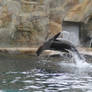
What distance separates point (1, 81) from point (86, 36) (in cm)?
1032

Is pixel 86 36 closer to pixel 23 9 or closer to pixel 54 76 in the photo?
pixel 23 9

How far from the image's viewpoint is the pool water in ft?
22.9

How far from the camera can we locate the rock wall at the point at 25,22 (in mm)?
14617

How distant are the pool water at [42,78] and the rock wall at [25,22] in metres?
3.81

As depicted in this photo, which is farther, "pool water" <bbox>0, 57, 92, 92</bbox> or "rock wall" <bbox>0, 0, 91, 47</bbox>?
"rock wall" <bbox>0, 0, 91, 47</bbox>

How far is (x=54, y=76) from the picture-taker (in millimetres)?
8383

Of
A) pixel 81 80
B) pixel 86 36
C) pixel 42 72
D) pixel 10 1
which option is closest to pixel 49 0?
pixel 10 1

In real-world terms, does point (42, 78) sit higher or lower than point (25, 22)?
lower

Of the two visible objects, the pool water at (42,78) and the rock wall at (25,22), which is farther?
the rock wall at (25,22)

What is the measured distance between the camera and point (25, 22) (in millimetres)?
14711

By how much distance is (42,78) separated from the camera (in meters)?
8.10

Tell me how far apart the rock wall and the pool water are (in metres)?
3.81

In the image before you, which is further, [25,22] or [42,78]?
[25,22]

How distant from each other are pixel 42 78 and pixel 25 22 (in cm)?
692
